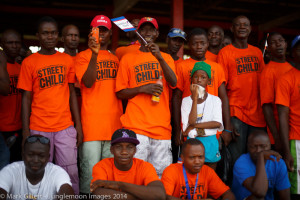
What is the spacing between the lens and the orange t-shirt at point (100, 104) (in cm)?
379

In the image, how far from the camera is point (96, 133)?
378 cm

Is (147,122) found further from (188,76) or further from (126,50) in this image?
(126,50)

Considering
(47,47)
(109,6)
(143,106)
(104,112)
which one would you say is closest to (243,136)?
(143,106)

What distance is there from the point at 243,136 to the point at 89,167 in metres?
1.92

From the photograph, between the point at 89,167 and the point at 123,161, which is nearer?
the point at 123,161

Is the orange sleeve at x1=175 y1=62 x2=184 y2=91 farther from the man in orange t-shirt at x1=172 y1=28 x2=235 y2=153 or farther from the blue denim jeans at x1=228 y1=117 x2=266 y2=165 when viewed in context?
the blue denim jeans at x1=228 y1=117 x2=266 y2=165

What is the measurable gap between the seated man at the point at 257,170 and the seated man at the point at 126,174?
3.02ft

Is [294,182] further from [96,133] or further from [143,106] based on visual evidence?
[96,133]

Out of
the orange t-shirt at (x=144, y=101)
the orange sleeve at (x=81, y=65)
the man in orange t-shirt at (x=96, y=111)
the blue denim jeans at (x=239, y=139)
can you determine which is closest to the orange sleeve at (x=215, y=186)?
the orange t-shirt at (x=144, y=101)

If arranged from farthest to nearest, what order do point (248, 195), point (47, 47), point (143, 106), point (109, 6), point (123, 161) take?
point (109, 6) < point (47, 47) < point (143, 106) < point (248, 195) < point (123, 161)

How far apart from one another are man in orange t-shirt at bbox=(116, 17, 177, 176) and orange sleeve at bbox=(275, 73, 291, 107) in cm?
125

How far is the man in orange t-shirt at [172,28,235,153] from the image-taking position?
400 centimetres

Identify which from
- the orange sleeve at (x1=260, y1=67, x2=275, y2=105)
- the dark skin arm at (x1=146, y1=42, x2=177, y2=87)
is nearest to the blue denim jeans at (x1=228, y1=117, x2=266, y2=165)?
the orange sleeve at (x1=260, y1=67, x2=275, y2=105)

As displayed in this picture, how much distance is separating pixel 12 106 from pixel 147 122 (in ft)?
5.83
